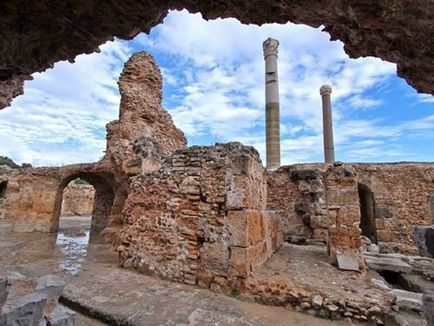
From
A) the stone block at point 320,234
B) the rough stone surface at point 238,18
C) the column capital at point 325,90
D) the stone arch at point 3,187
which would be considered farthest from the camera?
the column capital at point 325,90

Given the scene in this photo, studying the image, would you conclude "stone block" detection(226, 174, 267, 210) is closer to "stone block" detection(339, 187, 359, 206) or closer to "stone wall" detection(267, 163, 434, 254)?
"stone block" detection(339, 187, 359, 206)

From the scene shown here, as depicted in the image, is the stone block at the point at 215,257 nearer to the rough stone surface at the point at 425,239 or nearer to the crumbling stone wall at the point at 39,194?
the rough stone surface at the point at 425,239

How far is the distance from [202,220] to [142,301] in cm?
173

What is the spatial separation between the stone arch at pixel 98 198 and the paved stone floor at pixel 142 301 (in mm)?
6711

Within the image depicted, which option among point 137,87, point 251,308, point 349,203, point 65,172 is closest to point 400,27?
point 251,308

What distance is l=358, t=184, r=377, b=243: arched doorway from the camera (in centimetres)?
1044

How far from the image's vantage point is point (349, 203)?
5410 mm

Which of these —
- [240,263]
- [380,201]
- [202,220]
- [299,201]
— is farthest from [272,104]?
[240,263]

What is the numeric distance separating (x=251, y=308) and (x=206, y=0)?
4009 mm

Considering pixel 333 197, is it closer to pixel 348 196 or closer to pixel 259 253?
pixel 348 196

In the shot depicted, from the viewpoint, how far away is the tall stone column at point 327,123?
53.4 feet

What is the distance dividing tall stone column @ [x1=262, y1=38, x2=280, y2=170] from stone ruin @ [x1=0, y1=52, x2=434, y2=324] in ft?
12.7

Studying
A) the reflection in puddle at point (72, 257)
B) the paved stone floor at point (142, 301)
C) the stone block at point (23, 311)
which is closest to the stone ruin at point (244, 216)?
the paved stone floor at point (142, 301)

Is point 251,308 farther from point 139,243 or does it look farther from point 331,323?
point 139,243
